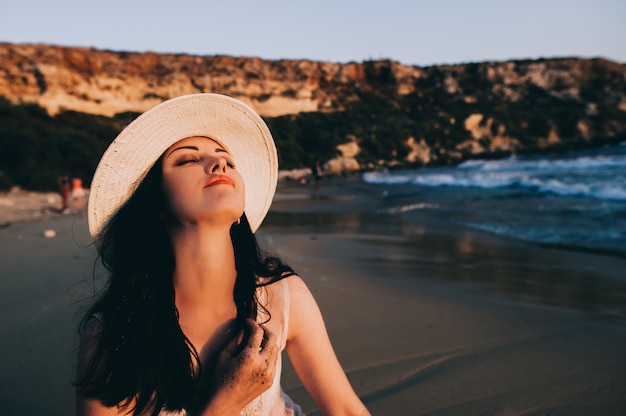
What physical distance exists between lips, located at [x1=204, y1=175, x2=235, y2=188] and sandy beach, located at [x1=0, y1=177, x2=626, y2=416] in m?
1.58

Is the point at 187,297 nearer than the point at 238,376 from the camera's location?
No

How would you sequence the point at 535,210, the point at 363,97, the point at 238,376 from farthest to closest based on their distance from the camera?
the point at 363,97
the point at 535,210
the point at 238,376

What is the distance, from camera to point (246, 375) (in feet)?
A: 4.10

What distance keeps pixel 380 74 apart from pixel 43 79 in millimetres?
37875

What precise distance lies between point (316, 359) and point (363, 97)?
51.9 m

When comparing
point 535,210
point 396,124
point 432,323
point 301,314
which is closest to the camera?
point 301,314

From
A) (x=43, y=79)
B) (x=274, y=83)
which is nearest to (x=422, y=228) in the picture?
(x=43, y=79)

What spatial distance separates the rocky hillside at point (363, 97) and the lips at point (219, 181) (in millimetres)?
30022

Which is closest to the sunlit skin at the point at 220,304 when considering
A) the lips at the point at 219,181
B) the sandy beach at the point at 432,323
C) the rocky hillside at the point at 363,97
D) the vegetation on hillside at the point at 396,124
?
the lips at the point at 219,181

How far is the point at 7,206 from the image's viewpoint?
1177cm

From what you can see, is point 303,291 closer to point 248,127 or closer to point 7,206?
point 248,127

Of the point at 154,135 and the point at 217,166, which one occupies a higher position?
the point at 154,135

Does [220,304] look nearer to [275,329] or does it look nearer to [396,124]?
[275,329]

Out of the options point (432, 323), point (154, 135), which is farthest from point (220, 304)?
point (432, 323)
